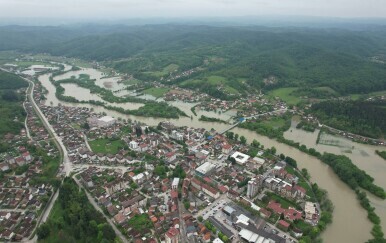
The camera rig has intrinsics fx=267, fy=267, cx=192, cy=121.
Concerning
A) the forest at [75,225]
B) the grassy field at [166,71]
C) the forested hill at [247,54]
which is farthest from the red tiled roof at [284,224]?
the grassy field at [166,71]

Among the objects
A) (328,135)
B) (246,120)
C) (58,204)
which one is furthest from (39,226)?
(328,135)

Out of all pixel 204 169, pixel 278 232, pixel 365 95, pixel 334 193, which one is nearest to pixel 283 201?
pixel 278 232

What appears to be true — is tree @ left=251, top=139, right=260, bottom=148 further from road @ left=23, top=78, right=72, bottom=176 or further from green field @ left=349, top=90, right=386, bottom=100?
green field @ left=349, top=90, right=386, bottom=100

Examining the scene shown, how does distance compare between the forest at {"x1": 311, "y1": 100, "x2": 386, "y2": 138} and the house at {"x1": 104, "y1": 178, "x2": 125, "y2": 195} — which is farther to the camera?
the forest at {"x1": 311, "y1": 100, "x2": 386, "y2": 138}

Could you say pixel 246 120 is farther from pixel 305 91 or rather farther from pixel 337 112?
pixel 305 91

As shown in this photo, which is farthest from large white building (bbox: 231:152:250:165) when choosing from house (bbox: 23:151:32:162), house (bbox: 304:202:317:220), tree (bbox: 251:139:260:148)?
house (bbox: 23:151:32:162)

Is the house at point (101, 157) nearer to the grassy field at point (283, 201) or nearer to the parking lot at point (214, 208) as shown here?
the parking lot at point (214, 208)

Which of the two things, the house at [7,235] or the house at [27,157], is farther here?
the house at [27,157]
